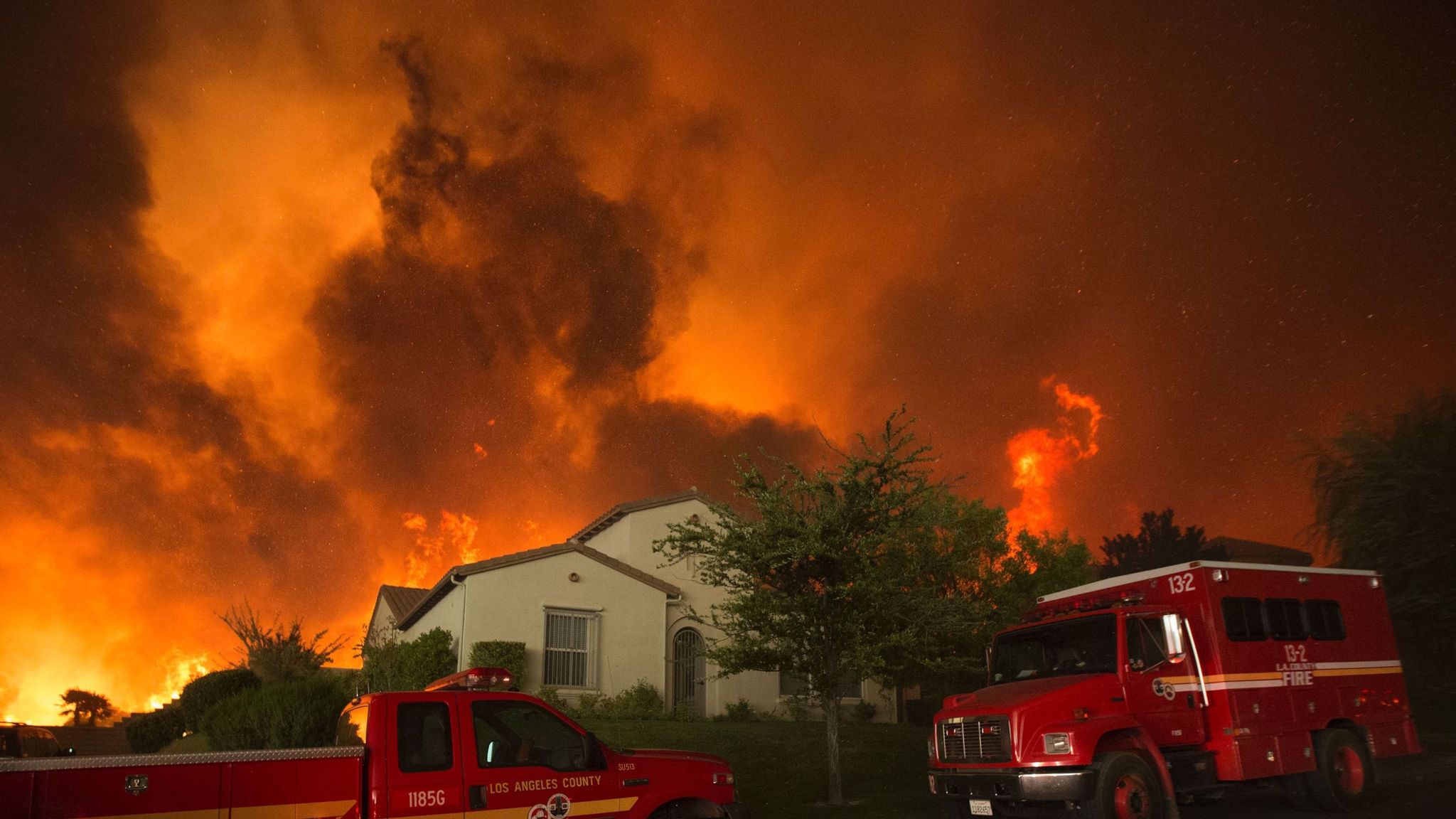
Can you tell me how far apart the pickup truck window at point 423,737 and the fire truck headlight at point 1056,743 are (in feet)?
21.8

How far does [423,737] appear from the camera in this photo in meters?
7.41

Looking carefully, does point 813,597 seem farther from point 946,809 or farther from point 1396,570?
point 1396,570

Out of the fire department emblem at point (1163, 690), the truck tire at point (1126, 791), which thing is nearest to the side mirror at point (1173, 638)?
the fire department emblem at point (1163, 690)

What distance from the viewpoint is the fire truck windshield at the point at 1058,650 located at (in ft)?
39.2

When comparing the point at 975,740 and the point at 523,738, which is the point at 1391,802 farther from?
the point at 523,738

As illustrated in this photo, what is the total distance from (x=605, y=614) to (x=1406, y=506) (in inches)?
854

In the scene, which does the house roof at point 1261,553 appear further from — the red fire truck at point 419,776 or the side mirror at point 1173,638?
the red fire truck at point 419,776

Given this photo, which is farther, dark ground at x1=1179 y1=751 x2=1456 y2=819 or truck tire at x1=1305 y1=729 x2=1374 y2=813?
truck tire at x1=1305 y1=729 x2=1374 y2=813

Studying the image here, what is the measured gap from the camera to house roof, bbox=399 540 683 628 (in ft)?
87.0

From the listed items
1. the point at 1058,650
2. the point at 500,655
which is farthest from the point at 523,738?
the point at 500,655

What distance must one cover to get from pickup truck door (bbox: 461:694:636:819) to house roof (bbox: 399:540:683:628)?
19130 millimetres

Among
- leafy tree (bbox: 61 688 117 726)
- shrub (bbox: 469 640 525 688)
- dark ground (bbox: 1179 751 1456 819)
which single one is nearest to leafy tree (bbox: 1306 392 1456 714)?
dark ground (bbox: 1179 751 1456 819)

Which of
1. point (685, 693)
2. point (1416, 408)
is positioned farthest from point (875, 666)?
point (1416, 408)

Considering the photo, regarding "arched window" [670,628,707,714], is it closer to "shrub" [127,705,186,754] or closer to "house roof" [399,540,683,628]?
"house roof" [399,540,683,628]
